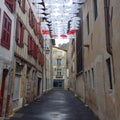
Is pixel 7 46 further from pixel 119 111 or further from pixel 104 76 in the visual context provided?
pixel 119 111

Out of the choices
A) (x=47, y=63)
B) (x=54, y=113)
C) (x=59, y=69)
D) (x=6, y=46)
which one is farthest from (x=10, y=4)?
(x=59, y=69)

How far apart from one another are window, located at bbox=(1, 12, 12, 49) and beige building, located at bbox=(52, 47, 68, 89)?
143ft

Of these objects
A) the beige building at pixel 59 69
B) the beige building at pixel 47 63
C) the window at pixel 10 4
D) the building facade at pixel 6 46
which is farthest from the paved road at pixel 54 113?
the beige building at pixel 59 69

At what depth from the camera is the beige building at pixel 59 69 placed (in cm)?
5344

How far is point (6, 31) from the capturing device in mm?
9617

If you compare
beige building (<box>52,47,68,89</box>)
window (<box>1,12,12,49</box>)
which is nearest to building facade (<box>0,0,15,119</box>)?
window (<box>1,12,12,49</box>)

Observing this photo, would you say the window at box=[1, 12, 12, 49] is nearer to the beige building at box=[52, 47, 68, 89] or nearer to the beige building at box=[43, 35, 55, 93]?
the beige building at box=[43, 35, 55, 93]

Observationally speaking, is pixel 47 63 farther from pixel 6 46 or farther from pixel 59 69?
pixel 6 46

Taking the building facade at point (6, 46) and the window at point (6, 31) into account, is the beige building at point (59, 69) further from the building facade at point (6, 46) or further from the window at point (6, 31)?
the window at point (6, 31)

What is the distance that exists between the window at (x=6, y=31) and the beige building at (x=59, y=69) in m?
43.6

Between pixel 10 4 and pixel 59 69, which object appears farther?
pixel 59 69

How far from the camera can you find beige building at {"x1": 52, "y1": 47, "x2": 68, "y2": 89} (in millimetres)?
53438

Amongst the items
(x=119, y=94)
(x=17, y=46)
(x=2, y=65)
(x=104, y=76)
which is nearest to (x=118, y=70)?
(x=119, y=94)

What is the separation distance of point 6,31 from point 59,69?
45.1 metres
